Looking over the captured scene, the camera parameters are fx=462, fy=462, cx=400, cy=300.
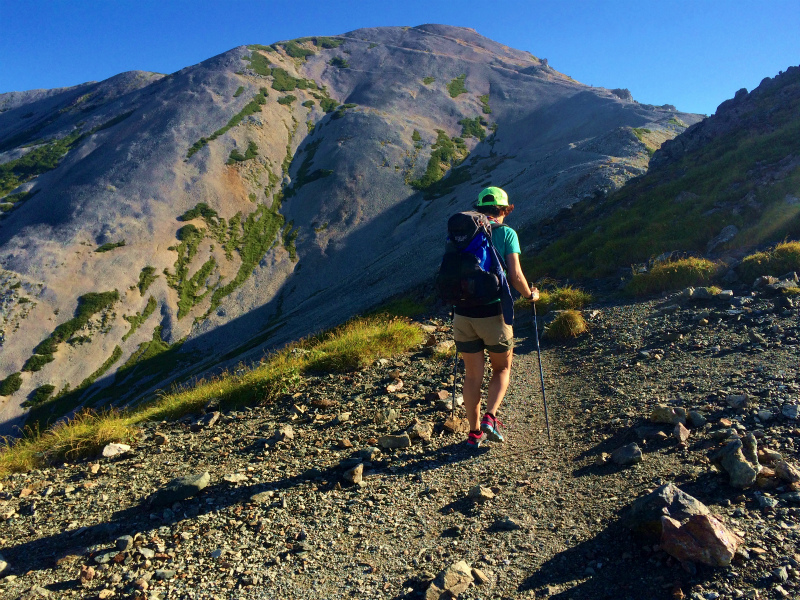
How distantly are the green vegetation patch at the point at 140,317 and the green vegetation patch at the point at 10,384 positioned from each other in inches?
514

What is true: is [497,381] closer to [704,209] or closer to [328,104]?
[704,209]

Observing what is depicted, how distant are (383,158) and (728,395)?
328ft

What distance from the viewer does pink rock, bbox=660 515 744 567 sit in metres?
2.91

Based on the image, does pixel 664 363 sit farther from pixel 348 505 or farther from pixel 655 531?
pixel 348 505

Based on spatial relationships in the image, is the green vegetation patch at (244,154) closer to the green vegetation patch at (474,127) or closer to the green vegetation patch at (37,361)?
the green vegetation patch at (474,127)

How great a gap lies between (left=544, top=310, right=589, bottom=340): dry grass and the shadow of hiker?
221 inches

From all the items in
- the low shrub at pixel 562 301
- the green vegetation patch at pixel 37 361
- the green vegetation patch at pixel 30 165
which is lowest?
the green vegetation patch at pixel 37 361

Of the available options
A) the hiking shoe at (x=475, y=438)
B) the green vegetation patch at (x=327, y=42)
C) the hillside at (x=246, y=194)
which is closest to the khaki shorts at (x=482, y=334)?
the hiking shoe at (x=475, y=438)

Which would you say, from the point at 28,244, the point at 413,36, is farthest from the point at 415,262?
the point at 413,36

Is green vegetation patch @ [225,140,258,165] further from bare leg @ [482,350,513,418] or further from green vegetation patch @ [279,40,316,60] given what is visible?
bare leg @ [482,350,513,418]

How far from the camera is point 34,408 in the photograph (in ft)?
197

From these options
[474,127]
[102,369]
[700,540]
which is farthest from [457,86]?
[700,540]

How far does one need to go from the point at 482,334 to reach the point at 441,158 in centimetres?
10380

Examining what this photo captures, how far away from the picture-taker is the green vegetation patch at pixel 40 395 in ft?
198
